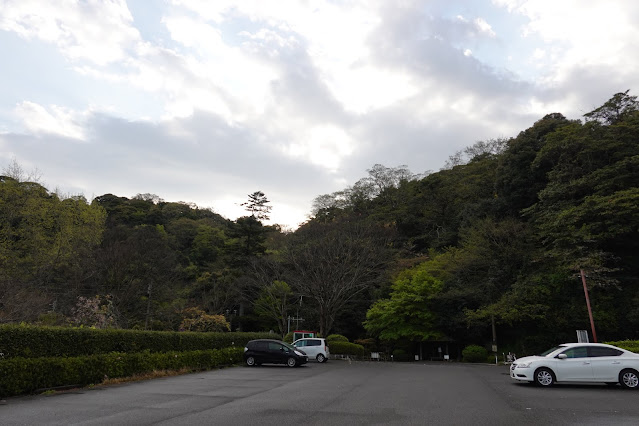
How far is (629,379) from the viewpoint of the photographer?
465 inches

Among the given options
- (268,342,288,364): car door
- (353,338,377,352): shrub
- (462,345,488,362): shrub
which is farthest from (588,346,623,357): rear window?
(353,338,377,352): shrub

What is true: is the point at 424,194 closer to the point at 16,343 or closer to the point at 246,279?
the point at 246,279

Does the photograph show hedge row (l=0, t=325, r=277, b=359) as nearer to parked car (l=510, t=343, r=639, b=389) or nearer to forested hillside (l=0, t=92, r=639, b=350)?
forested hillside (l=0, t=92, r=639, b=350)

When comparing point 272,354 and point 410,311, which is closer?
point 272,354

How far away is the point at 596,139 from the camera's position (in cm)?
3105

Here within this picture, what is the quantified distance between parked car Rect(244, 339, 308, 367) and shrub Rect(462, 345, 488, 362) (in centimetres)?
1887

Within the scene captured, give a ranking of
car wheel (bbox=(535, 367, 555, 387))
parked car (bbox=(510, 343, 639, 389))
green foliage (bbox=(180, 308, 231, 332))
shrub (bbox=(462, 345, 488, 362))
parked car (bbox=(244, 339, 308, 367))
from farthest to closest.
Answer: green foliage (bbox=(180, 308, 231, 332)) → shrub (bbox=(462, 345, 488, 362)) → parked car (bbox=(244, 339, 308, 367)) → car wheel (bbox=(535, 367, 555, 387)) → parked car (bbox=(510, 343, 639, 389))

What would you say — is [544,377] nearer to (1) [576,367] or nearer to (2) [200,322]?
(1) [576,367]

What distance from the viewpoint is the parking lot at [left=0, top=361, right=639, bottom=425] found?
7320mm

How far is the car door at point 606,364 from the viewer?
39.2 feet

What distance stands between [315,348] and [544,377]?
16.8m

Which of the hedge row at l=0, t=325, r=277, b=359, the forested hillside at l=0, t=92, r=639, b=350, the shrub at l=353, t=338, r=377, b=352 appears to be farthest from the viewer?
the shrub at l=353, t=338, r=377, b=352

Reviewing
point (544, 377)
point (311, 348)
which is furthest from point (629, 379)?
point (311, 348)

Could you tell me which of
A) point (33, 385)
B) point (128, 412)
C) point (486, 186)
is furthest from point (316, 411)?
point (486, 186)
